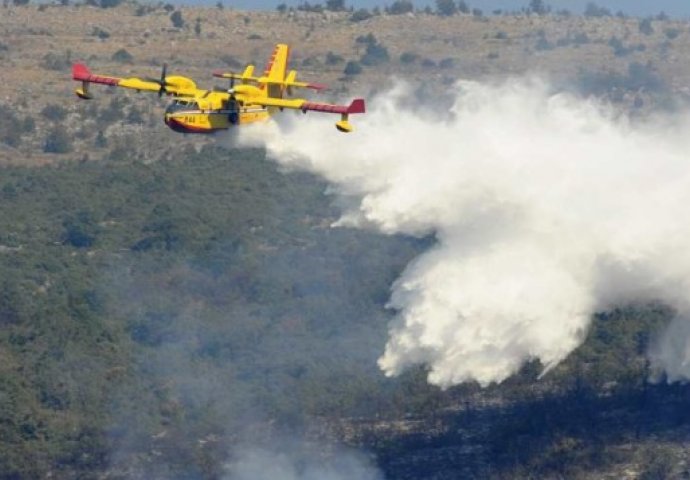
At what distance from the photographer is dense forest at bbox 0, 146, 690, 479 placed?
300ft

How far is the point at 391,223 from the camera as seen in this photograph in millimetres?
81750

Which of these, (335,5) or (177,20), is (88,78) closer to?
(177,20)

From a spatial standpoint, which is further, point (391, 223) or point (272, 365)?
point (272, 365)

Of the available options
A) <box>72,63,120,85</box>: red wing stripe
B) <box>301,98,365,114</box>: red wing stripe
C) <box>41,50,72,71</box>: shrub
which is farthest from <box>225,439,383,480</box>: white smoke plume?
<box>41,50,72,71</box>: shrub

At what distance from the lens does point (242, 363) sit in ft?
328

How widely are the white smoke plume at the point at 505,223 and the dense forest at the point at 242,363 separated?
9.15 m

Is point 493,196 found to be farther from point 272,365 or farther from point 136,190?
point 136,190

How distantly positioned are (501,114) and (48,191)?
4537 centimetres

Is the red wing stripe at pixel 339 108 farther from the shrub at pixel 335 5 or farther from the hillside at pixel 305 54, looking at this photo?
the shrub at pixel 335 5

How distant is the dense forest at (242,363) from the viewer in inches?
3602

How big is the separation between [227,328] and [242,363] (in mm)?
3620

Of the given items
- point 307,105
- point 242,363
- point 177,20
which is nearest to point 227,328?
point 242,363

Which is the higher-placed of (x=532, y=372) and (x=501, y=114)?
(x=501, y=114)

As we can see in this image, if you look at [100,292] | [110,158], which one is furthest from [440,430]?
[110,158]
